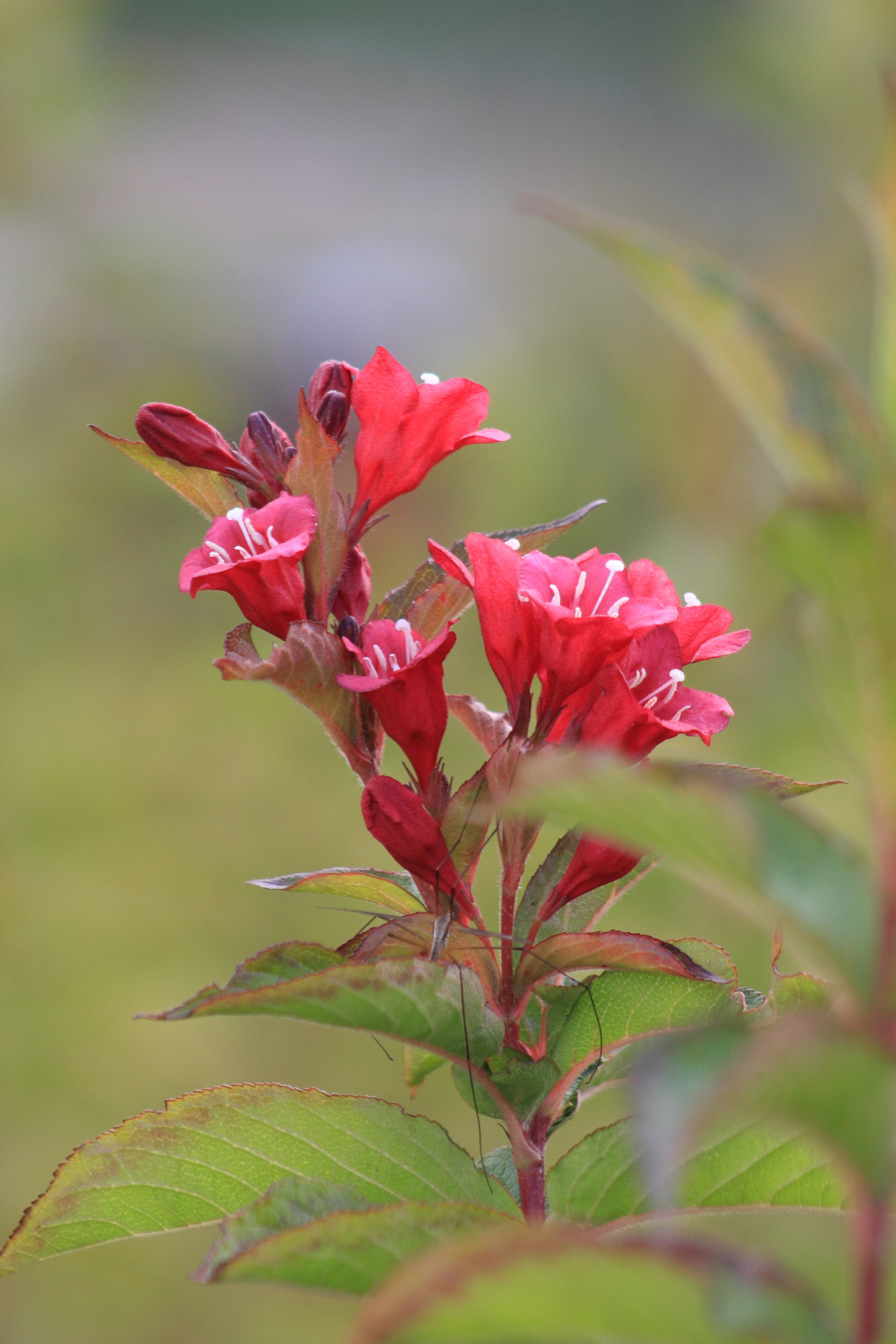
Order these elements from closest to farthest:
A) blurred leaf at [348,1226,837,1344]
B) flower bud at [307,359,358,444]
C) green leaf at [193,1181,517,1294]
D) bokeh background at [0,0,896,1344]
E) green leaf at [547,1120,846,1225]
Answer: blurred leaf at [348,1226,837,1344]
green leaf at [193,1181,517,1294]
green leaf at [547,1120,846,1225]
flower bud at [307,359,358,444]
bokeh background at [0,0,896,1344]

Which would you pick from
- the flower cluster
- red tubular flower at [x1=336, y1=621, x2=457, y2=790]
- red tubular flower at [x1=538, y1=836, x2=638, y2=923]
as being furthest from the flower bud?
red tubular flower at [x1=538, y1=836, x2=638, y2=923]

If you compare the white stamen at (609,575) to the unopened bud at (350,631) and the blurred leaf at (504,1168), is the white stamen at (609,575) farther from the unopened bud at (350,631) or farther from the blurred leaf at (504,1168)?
the blurred leaf at (504,1168)

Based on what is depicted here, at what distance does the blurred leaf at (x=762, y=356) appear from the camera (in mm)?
283

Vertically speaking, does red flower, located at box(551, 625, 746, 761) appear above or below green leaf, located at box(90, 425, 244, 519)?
below

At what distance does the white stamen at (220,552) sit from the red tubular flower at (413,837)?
0.11 metres

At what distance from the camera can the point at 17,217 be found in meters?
4.14

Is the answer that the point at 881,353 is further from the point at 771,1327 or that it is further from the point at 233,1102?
the point at 233,1102

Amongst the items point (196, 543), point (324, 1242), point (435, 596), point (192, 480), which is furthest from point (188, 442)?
point (196, 543)

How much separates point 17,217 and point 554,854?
4.27 m

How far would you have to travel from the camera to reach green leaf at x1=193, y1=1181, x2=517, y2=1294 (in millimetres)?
342

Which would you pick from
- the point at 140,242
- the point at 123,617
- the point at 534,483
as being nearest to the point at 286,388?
the point at 140,242

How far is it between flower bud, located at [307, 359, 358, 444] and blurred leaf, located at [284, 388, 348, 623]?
0.15 feet

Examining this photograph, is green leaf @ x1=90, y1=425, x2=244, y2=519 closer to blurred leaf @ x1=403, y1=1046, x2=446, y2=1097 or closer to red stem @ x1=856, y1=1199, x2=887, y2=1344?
blurred leaf @ x1=403, y1=1046, x2=446, y2=1097

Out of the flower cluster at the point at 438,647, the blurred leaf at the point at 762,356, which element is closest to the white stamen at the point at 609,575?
the flower cluster at the point at 438,647
